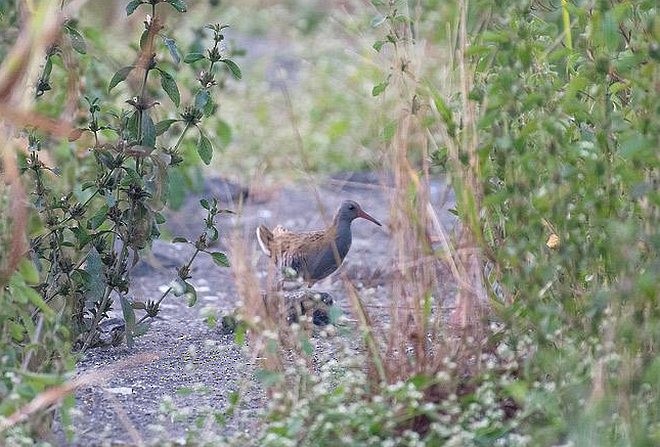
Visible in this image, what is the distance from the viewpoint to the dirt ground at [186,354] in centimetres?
369

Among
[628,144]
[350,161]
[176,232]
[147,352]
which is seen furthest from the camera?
[350,161]

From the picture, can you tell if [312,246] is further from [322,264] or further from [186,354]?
[186,354]

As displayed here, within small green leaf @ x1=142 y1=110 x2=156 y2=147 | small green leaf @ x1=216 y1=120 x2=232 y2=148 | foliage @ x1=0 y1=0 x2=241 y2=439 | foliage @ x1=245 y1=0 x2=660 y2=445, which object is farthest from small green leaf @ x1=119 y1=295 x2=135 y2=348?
small green leaf @ x1=216 y1=120 x2=232 y2=148

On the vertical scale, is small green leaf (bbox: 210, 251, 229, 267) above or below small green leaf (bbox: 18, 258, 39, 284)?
above

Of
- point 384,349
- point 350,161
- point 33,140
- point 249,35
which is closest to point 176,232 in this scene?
point 350,161

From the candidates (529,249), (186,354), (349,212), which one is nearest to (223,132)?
(349,212)

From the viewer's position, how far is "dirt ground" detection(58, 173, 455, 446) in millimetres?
3686

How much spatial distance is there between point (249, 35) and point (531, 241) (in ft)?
30.4

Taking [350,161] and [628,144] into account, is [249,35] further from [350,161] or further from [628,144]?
[628,144]

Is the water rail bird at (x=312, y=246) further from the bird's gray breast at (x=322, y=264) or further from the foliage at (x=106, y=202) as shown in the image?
Answer: the foliage at (x=106, y=202)

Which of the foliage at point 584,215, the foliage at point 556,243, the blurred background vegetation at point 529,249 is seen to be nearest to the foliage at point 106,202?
the blurred background vegetation at point 529,249

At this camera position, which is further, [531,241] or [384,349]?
[384,349]

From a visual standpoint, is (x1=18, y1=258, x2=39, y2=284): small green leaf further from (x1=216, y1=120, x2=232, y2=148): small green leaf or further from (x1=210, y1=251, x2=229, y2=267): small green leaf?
(x1=216, y1=120, x2=232, y2=148): small green leaf

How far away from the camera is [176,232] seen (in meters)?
6.79
